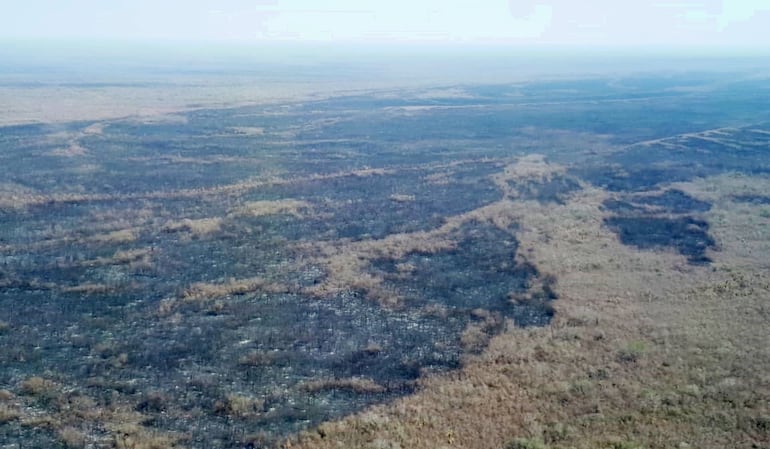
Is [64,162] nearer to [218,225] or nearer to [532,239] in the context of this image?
[218,225]

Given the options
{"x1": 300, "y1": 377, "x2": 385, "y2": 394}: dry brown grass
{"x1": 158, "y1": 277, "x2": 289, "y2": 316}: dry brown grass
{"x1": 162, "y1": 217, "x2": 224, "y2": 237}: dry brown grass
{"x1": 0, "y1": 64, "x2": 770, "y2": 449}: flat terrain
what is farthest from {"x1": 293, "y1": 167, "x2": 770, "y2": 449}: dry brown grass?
Answer: {"x1": 162, "y1": 217, "x2": 224, "y2": 237}: dry brown grass

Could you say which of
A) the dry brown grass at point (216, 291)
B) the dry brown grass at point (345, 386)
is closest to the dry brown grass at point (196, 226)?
the dry brown grass at point (216, 291)

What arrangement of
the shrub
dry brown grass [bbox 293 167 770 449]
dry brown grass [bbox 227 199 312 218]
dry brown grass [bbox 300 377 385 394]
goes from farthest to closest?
dry brown grass [bbox 227 199 312 218] → dry brown grass [bbox 300 377 385 394] → dry brown grass [bbox 293 167 770 449] → the shrub

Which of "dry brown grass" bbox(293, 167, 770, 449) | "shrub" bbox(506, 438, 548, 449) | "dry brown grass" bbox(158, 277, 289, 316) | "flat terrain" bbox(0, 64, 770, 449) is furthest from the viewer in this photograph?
"dry brown grass" bbox(158, 277, 289, 316)

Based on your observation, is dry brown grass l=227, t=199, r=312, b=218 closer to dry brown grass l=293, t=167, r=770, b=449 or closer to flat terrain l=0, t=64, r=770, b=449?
flat terrain l=0, t=64, r=770, b=449

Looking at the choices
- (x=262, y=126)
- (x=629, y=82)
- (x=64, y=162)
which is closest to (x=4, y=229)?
(x=64, y=162)

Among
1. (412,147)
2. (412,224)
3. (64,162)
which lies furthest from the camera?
(412,147)
